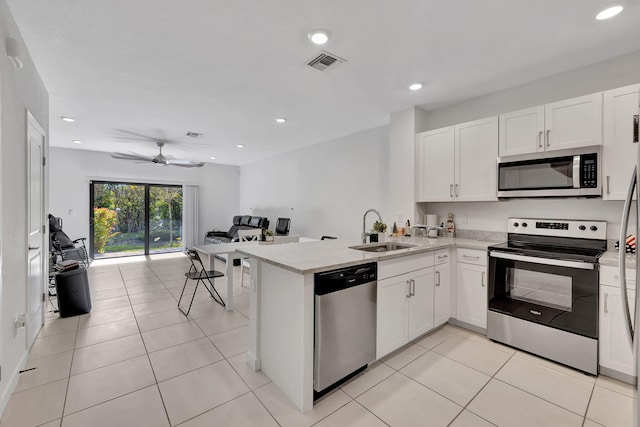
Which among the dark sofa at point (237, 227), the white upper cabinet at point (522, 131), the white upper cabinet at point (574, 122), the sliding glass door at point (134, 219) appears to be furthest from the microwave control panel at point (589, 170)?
the sliding glass door at point (134, 219)

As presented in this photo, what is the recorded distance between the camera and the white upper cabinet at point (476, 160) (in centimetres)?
291

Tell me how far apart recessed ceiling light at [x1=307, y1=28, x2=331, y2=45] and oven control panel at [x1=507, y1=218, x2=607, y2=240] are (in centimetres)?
261

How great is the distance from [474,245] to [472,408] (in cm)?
154

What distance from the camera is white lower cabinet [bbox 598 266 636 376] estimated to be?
2053mm

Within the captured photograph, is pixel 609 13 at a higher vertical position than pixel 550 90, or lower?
higher

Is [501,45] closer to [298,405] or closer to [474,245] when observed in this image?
[474,245]

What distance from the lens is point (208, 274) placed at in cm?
374

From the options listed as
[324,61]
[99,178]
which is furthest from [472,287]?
[99,178]

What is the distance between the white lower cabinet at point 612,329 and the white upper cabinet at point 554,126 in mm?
1112

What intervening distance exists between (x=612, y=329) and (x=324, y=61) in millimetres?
3169

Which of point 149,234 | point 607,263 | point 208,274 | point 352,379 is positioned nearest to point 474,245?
point 607,263

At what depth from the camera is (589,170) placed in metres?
2.32

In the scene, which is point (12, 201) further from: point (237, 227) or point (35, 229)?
point (237, 227)

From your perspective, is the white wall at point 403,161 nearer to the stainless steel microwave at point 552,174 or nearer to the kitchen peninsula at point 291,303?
the stainless steel microwave at point 552,174
